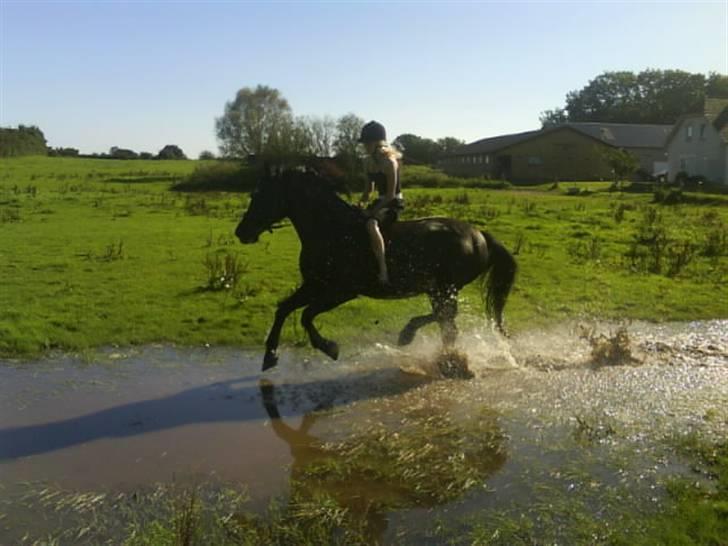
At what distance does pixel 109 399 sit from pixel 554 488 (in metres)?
4.86

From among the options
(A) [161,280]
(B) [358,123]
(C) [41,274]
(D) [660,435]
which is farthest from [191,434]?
(B) [358,123]

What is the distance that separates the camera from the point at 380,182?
351 inches

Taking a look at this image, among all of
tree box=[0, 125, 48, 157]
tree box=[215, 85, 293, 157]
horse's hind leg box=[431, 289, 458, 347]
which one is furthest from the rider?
tree box=[0, 125, 48, 157]

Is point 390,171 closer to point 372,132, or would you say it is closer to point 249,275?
point 372,132

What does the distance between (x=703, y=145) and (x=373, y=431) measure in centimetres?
6069

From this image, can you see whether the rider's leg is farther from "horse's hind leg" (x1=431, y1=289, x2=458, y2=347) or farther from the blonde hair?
"horse's hind leg" (x1=431, y1=289, x2=458, y2=347)

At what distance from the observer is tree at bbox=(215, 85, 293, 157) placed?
189ft

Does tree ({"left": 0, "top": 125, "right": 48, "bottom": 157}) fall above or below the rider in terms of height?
above

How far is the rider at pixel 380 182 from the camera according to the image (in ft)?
28.8

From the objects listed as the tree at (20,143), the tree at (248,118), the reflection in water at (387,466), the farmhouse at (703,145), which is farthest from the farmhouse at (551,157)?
the reflection in water at (387,466)

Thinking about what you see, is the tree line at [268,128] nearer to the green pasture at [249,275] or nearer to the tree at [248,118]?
the tree at [248,118]

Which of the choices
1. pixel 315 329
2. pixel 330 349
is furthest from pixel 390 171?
pixel 330 349

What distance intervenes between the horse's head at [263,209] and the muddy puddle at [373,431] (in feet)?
5.79

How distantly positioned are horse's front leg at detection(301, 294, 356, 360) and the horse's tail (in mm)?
2121
